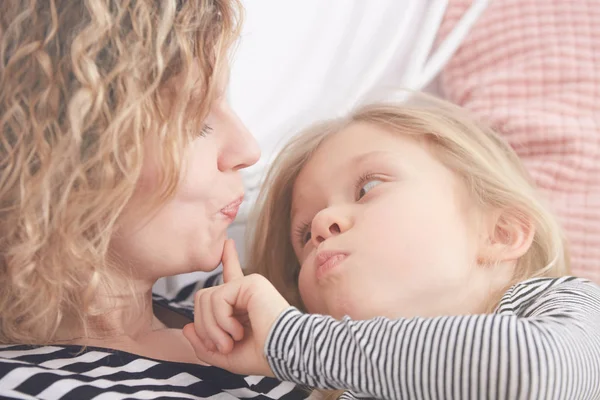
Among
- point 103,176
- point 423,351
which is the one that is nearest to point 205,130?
point 103,176

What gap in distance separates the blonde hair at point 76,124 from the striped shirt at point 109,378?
2.6 inches

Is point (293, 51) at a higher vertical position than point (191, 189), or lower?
higher

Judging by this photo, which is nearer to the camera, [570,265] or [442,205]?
[442,205]

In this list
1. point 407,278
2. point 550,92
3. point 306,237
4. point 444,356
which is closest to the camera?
point 444,356

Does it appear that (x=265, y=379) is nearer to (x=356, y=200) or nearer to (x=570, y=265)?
(x=356, y=200)

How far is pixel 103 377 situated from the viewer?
88 centimetres

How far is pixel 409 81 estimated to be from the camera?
5.12ft

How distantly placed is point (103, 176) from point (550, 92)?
3.20 feet

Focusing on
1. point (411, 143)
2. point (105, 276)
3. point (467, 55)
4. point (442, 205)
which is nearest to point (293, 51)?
point (467, 55)

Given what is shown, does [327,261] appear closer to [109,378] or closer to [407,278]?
[407,278]

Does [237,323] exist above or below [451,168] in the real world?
below

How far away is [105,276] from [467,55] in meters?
0.96

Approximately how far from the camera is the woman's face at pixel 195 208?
96cm

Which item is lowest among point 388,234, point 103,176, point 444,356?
point 444,356
